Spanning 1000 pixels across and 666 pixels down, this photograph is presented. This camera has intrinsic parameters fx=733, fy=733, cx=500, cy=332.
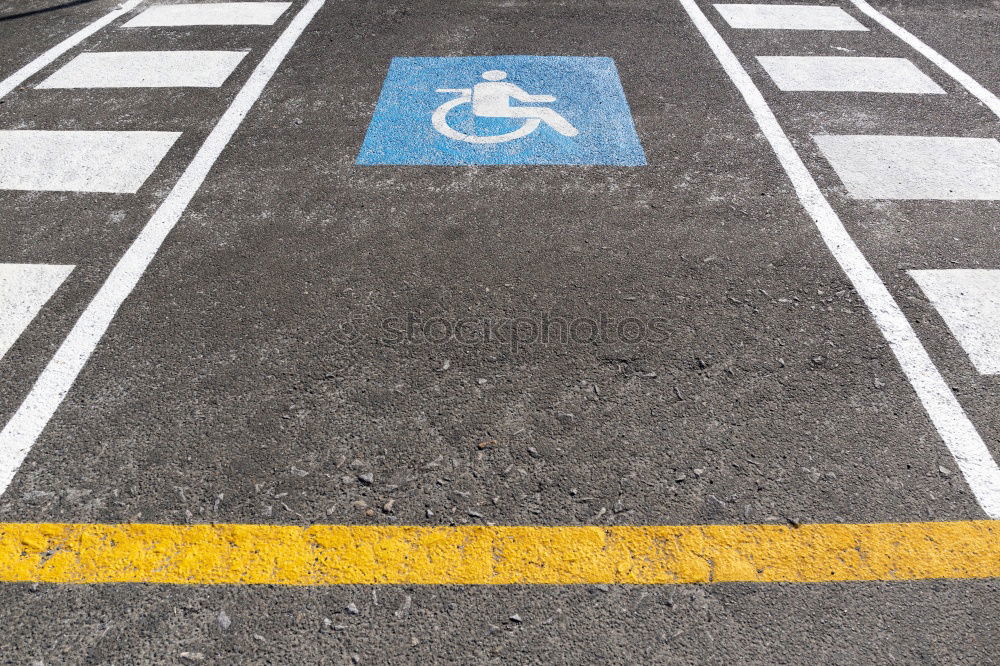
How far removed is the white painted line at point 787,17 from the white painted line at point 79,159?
227 inches

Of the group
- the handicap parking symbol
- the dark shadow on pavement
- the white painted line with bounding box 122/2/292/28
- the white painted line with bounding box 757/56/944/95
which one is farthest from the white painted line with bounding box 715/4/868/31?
the dark shadow on pavement

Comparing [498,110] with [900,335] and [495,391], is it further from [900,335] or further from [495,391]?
[900,335]

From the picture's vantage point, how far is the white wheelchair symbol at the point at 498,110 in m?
5.69

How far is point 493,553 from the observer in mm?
2861

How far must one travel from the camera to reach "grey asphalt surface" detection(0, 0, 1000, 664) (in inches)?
104

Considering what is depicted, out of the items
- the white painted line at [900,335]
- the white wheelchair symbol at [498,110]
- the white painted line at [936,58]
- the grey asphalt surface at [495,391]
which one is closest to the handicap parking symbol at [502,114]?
the white wheelchair symbol at [498,110]

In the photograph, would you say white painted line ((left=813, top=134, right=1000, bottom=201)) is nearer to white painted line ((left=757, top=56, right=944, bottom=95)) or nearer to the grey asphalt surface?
the grey asphalt surface

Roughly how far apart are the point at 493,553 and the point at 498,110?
4158 millimetres

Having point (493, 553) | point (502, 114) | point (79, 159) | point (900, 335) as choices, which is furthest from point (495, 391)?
point (79, 159)

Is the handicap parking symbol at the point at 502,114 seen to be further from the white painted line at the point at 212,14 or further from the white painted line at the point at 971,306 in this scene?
the white painted line at the point at 971,306

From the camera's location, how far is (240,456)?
3.21m

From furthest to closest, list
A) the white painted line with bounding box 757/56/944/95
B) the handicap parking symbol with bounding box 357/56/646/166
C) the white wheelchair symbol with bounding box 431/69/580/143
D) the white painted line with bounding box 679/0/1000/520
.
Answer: the white painted line with bounding box 757/56/944/95 < the white wheelchair symbol with bounding box 431/69/580/143 < the handicap parking symbol with bounding box 357/56/646/166 < the white painted line with bounding box 679/0/1000/520

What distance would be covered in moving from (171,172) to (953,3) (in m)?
8.42

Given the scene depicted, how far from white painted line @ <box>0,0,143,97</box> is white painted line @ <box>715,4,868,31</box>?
6.58 meters
